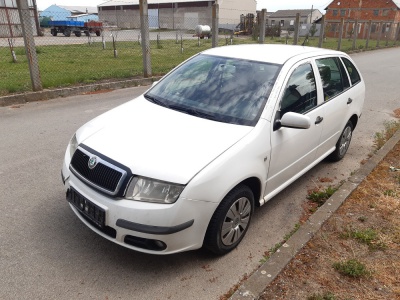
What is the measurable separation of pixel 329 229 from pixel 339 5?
220ft

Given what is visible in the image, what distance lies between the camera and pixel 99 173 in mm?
2605

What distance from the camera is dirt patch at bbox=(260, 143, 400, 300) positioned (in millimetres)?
2529

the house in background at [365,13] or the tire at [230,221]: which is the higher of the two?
the house in background at [365,13]

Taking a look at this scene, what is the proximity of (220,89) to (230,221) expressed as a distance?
1365mm

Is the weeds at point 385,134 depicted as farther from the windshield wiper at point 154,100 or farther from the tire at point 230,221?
the windshield wiper at point 154,100

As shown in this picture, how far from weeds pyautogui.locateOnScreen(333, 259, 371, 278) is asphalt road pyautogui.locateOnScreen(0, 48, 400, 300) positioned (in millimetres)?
634

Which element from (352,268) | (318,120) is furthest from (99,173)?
(318,120)

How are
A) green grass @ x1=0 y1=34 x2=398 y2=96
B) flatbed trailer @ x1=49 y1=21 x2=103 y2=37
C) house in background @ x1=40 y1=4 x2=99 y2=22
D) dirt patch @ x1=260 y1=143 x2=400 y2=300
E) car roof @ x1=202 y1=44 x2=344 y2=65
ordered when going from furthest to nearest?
1. house in background @ x1=40 y1=4 x2=99 y2=22
2. flatbed trailer @ x1=49 y1=21 x2=103 y2=37
3. green grass @ x1=0 y1=34 x2=398 y2=96
4. car roof @ x1=202 y1=44 x2=344 y2=65
5. dirt patch @ x1=260 y1=143 x2=400 y2=300

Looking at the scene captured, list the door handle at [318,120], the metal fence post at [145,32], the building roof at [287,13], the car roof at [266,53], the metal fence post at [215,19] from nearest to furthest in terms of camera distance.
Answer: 1. the car roof at [266,53]
2. the door handle at [318,120]
3. the metal fence post at [145,32]
4. the metal fence post at [215,19]
5. the building roof at [287,13]

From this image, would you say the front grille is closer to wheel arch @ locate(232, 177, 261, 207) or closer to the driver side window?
wheel arch @ locate(232, 177, 261, 207)

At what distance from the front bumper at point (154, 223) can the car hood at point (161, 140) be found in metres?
0.22

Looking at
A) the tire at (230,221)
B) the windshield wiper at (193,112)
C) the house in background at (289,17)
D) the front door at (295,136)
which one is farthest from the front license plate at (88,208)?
the house in background at (289,17)

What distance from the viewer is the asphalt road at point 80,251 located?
257 cm

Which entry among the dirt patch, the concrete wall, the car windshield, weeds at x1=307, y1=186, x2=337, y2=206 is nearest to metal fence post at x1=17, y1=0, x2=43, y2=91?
the car windshield
